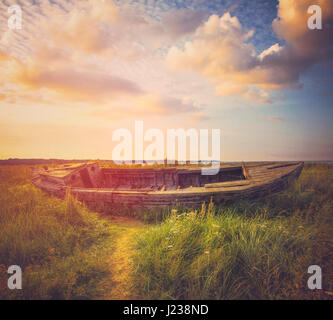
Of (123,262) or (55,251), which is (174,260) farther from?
(55,251)

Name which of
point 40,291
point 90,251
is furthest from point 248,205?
point 40,291

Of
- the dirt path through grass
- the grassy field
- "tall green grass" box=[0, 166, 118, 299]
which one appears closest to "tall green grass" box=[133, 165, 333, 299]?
the grassy field

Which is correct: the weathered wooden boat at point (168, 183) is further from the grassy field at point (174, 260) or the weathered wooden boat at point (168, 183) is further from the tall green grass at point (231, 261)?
the tall green grass at point (231, 261)

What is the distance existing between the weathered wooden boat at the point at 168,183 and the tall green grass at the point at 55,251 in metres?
1.91

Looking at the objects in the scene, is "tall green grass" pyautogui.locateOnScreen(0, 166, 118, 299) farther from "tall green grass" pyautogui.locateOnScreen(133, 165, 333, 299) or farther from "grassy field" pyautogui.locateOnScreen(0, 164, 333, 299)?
"tall green grass" pyautogui.locateOnScreen(133, 165, 333, 299)

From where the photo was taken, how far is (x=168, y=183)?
11.1 m

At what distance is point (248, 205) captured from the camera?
628cm

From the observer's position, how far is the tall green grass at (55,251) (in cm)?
311

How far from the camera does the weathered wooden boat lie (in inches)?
267

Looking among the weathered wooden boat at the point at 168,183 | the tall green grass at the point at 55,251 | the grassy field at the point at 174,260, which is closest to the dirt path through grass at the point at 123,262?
the grassy field at the point at 174,260

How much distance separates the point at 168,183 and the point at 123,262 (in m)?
7.07
